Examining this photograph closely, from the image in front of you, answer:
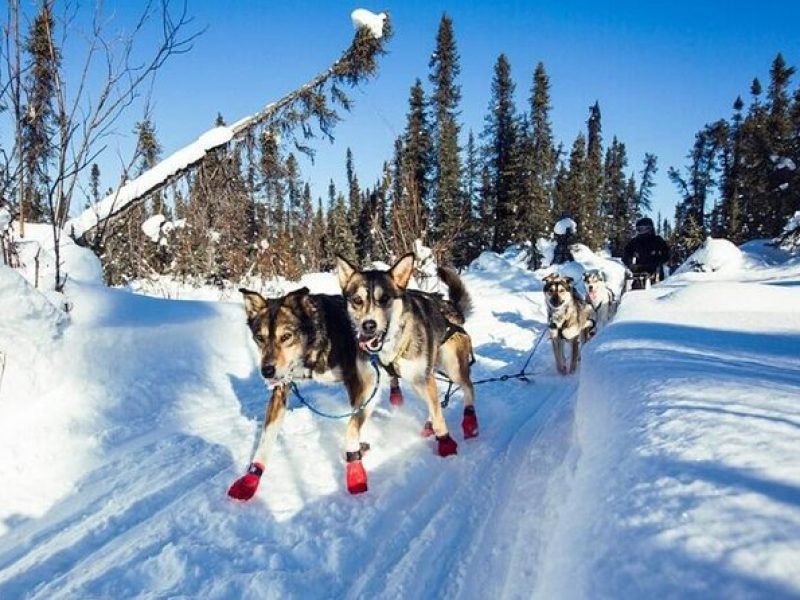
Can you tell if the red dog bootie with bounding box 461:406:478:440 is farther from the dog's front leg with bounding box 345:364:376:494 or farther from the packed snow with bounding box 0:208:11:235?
the packed snow with bounding box 0:208:11:235

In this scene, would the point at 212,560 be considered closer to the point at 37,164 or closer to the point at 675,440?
the point at 675,440

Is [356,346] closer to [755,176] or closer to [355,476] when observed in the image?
[355,476]

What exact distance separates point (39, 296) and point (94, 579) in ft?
11.8

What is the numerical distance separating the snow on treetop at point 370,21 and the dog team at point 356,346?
287 inches

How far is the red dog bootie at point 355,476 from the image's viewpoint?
12.4ft

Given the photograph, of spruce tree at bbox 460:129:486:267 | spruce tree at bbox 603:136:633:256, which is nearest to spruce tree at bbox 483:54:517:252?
spruce tree at bbox 460:129:486:267

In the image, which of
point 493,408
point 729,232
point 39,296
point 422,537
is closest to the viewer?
point 422,537

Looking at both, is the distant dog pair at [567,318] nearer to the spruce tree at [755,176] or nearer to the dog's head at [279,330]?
the dog's head at [279,330]

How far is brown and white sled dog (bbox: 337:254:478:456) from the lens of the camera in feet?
13.7

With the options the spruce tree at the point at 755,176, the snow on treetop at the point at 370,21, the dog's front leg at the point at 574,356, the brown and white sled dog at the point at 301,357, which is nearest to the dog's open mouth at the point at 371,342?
the brown and white sled dog at the point at 301,357

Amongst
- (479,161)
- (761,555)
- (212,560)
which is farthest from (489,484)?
(479,161)

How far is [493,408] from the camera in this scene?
5.94 meters

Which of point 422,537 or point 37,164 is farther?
point 37,164

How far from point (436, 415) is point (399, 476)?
2.03 ft
